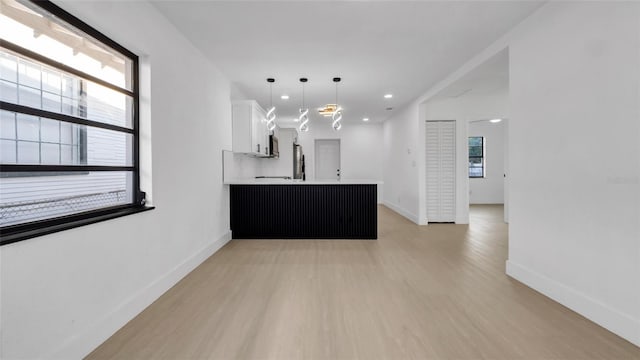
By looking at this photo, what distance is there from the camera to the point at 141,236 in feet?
7.10

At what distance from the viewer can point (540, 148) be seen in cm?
244

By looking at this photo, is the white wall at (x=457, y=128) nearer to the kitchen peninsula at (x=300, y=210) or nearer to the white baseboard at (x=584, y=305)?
the kitchen peninsula at (x=300, y=210)

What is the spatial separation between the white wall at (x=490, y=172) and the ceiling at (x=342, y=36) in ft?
17.9

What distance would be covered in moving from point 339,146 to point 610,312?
7297mm

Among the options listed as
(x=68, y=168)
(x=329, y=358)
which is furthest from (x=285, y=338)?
(x=68, y=168)

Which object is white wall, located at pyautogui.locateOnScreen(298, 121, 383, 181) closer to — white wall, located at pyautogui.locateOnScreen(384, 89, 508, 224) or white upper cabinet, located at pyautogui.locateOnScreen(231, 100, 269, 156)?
white wall, located at pyautogui.locateOnScreen(384, 89, 508, 224)

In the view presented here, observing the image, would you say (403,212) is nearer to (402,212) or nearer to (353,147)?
(402,212)

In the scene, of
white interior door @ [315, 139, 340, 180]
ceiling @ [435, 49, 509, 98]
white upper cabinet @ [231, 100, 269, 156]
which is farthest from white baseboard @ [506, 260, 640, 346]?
white interior door @ [315, 139, 340, 180]

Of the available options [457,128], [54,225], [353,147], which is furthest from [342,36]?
[353,147]

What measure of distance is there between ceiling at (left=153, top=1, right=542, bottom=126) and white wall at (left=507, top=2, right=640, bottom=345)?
1.78ft

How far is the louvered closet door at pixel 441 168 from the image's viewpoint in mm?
5594

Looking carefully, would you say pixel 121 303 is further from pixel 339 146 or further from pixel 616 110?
pixel 339 146

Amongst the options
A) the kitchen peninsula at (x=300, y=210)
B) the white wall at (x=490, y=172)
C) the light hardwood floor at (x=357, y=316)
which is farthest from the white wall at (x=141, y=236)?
the white wall at (x=490, y=172)

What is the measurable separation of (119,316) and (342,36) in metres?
3.28
